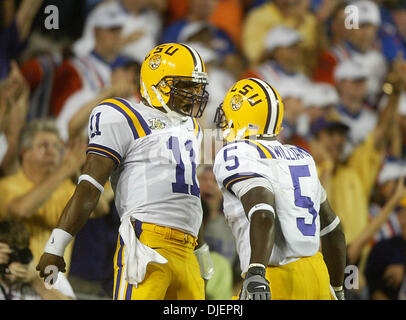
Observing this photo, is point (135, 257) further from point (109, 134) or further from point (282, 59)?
point (282, 59)

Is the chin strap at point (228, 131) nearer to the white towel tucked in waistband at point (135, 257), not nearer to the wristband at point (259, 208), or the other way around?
the wristband at point (259, 208)

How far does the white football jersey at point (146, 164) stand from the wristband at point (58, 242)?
331 millimetres

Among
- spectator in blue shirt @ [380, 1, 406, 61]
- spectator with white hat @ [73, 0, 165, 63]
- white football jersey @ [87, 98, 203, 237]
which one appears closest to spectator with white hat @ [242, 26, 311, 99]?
spectator with white hat @ [73, 0, 165, 63]

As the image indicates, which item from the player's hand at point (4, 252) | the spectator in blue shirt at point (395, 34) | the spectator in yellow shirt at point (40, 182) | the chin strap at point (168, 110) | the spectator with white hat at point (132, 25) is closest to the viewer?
the chin strap at point (168, 110)

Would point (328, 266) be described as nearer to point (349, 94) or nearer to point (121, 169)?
point (121, 169)

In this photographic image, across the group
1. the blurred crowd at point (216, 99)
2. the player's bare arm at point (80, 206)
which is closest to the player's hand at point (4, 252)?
the blurred crowd at point (216, 99)

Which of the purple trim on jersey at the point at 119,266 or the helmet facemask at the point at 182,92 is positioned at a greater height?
the helmet facemask at the point at 182,92

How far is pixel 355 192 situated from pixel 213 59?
6.09 feet

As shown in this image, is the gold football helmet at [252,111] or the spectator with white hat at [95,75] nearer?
the gold football helmet at [252,111]

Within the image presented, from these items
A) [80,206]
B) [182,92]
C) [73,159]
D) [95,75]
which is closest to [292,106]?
[95,75]

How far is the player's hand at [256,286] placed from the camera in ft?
7.29

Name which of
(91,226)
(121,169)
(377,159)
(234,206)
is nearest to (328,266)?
(234,206)

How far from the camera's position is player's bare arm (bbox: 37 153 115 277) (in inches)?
94.4

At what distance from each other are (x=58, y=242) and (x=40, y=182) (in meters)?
1.92
